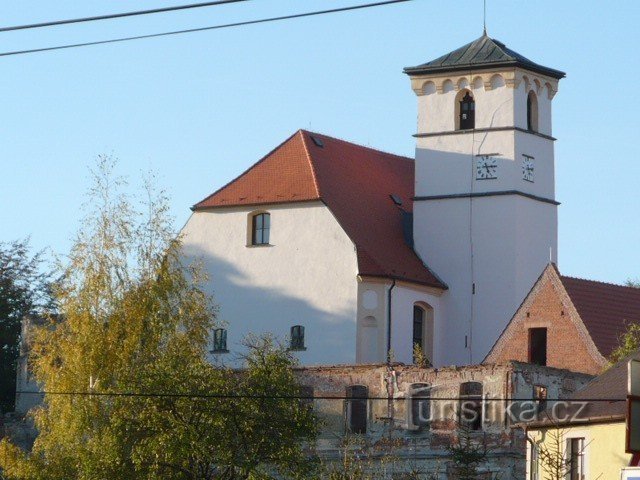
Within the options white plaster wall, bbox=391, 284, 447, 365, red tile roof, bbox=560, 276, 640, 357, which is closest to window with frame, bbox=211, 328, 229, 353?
white plaster wall, bbox=391, 284, 447, 365

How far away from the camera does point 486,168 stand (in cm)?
6025

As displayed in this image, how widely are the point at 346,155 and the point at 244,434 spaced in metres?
27.3

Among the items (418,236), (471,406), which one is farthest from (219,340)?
(471,406)

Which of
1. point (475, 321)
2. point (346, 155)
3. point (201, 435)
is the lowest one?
point (201, 435)

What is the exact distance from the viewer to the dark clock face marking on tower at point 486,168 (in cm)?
6009

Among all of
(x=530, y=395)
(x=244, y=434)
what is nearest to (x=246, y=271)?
(x=530, y=395)

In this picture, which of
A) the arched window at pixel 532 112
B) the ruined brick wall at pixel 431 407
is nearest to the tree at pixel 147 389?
the ruined brick wall at pixel 431 407

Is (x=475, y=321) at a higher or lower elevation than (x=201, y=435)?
higher

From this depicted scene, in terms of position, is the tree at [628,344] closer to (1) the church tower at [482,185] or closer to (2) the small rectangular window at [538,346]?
(2) the small rectangular window at [538,346]

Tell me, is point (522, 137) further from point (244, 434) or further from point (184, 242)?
point (244, 434)

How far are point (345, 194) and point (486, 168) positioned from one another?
499 centimetres

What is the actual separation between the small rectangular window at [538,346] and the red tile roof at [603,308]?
4.61 feet

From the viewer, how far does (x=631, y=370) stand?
1614 centimetres

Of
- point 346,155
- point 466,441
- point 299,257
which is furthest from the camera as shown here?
point 346,155
